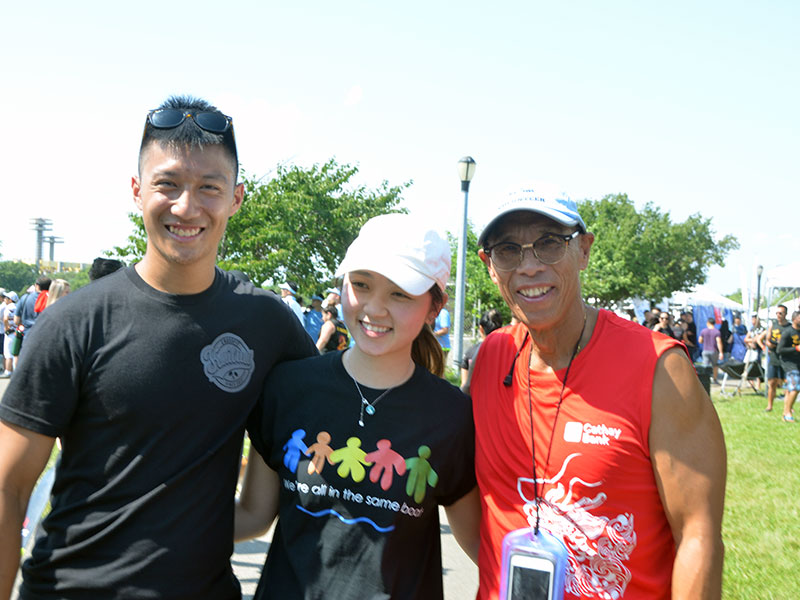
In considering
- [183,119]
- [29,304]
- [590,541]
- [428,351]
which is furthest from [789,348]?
[29,304]

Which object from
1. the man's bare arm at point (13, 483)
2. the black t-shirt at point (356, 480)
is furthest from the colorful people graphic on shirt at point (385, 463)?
the man's bare arm at point (13, 483)

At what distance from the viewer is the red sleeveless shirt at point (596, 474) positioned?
76.7 inches

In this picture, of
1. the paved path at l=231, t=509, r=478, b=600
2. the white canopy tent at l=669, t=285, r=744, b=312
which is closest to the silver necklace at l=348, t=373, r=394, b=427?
the paved path at l=231, t=509, r=478, b=600

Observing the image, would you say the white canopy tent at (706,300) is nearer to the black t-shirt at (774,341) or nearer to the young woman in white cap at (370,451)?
the black t-shirt at (774,341)

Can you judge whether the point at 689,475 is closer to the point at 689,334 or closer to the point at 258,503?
the point at 258,503

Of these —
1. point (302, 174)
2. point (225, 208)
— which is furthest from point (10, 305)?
point (225, 208)

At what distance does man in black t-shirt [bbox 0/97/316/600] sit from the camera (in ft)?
6.51

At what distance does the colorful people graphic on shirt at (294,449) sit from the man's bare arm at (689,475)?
3.53 feet

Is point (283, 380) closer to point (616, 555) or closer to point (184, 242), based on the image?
point (184, 242)

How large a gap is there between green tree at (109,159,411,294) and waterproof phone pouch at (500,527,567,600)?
1779 cm

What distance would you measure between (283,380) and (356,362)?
256 mm

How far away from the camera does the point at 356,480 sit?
2.09m

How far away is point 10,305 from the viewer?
56.2 feet

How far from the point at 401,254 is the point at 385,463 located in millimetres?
674
